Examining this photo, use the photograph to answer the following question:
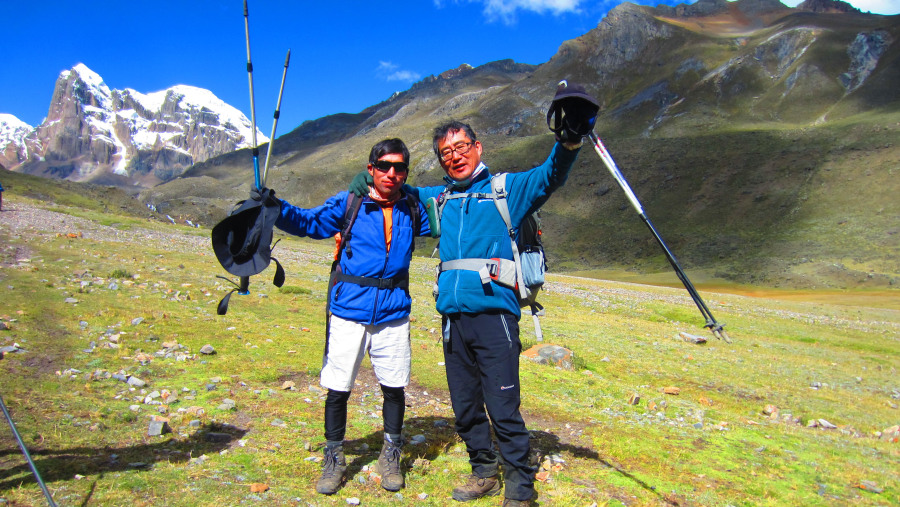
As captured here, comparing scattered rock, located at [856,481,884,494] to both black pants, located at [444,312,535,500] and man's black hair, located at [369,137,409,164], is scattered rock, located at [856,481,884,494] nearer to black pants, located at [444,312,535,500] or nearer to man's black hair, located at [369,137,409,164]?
black pants, located at [444,312,535,500]

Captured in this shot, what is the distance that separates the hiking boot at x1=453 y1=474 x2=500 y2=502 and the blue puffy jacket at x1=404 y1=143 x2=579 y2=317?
1.78m

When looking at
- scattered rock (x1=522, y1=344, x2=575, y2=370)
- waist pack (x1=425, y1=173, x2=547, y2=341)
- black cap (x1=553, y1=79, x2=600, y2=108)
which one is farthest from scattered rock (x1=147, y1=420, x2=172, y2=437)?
scattered rock (x1=522, y1=344, x2=575, y2=370)

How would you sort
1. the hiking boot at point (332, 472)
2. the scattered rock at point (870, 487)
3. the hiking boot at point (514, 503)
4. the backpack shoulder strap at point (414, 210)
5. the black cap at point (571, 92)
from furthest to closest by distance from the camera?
1. the scattered rock at point (870, 487)
2. the backpack shoulder strap at point (414, 210)
3. the hiking boot at point (332, 472)
4. the hiking boot at point (514, 503)
5. the black cap at point (571, 92)

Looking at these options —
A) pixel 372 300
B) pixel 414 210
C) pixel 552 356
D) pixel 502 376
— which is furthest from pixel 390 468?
pixel 552 356

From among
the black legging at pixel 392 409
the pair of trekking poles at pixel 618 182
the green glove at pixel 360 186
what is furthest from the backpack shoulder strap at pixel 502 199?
the black legging at pixel 392 409

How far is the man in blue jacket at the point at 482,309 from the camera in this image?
4863mm

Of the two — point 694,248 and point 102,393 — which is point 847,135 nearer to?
point 694,248

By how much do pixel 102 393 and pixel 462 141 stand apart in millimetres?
5963

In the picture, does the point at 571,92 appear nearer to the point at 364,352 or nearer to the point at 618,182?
the point at 618,182

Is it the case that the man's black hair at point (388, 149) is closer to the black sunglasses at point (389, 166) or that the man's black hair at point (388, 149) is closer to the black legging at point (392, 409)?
the black sunglasses at point (389, 166)

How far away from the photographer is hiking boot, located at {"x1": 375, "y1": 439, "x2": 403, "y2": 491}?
5121 millimetres

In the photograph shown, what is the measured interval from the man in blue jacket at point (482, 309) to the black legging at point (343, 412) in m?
0.65

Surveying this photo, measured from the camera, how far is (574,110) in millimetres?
4289

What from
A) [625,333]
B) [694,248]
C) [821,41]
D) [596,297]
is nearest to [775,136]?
[694,248]
